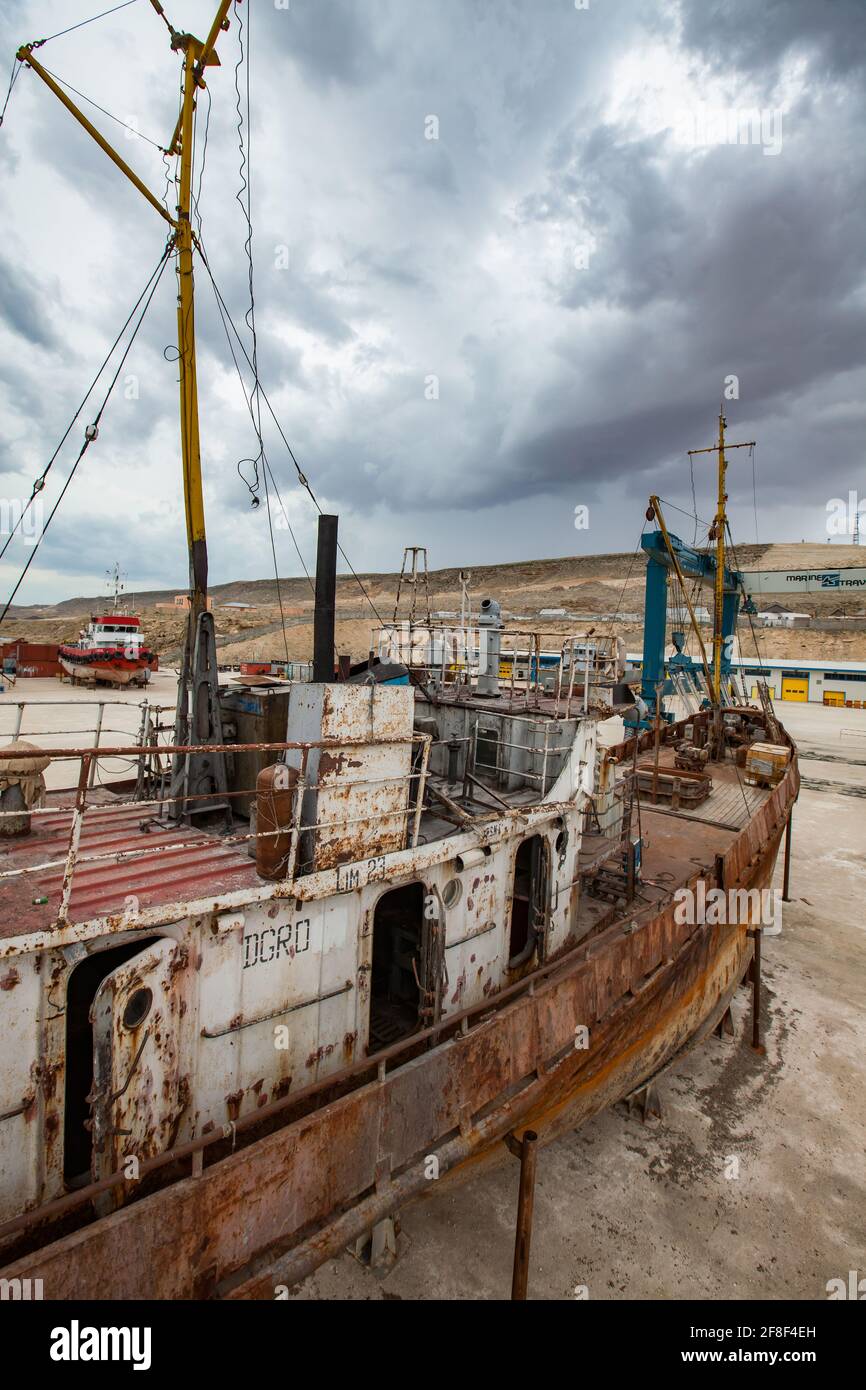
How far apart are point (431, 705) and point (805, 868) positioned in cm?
1603

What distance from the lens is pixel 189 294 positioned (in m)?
7.68

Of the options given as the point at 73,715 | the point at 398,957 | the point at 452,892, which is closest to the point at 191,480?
the point at 452,892

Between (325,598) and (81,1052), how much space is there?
4.92 metres

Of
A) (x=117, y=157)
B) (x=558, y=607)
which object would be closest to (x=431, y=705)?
(x=117, y=157)

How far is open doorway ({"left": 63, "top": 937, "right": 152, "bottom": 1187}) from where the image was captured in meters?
5.19

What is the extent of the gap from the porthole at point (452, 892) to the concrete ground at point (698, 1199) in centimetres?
311

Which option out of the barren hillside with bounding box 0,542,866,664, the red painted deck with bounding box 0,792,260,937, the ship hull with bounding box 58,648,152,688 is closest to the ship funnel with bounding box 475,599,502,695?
the red painted deck with bounding box 0,792,260,937

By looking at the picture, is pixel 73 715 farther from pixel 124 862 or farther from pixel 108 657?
pixel 124 862

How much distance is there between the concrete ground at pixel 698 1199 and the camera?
259 inches

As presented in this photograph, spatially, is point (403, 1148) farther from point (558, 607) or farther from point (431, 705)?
point (558, 607)

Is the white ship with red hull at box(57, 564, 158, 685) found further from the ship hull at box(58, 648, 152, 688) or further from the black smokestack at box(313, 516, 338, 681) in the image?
the black smokestack at box(313, 516, 338, 681)

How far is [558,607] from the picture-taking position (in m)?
93.1

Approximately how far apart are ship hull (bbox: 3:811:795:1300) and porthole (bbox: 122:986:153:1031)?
42.4 inches

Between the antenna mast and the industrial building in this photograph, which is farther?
the industrial building
